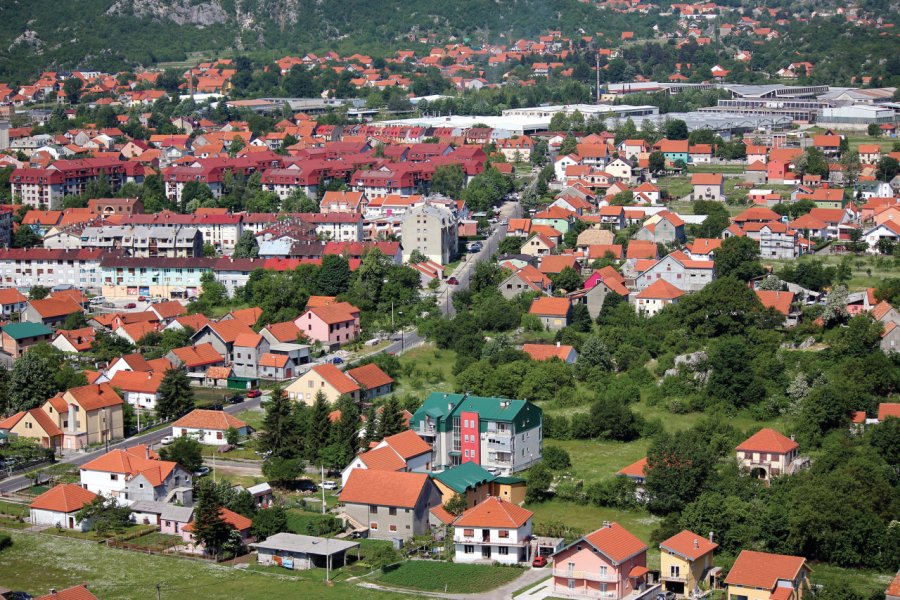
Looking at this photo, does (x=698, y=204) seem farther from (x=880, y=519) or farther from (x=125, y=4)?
(x=125, y=4)

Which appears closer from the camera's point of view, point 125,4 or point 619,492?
point 619,492

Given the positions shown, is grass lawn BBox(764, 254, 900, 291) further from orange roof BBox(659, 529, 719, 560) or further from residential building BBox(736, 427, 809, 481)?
orange roof BBox(659, 529, 719, 560)

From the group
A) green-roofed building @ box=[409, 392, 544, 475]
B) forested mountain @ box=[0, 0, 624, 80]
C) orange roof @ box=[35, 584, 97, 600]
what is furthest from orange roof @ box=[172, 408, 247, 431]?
forested mountain @ box=[0, 0, 624, 80]

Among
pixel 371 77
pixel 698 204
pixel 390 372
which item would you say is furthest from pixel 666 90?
pixel 390 372

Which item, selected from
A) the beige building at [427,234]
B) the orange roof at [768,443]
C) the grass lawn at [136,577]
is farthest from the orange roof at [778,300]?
the grass lawn at [136,577]

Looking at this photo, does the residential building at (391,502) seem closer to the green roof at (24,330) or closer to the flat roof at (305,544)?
the flat roof at (305,544)

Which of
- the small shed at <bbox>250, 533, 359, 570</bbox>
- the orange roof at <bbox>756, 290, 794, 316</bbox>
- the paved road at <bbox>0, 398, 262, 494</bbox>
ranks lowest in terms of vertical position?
the paved road at <bbox>0, 398, 262, 494</bbox>
